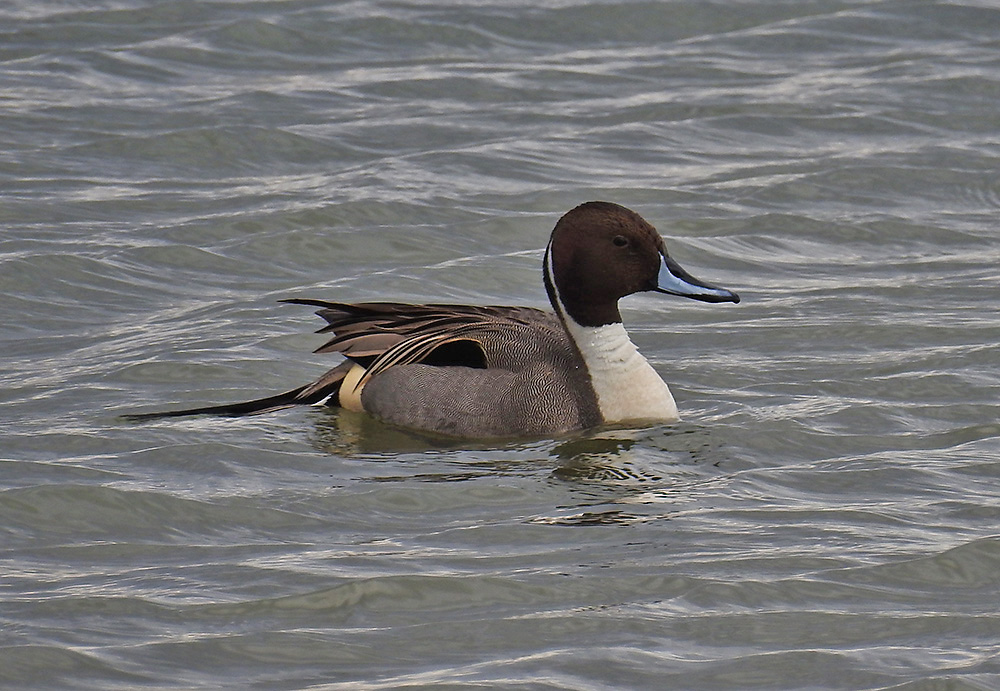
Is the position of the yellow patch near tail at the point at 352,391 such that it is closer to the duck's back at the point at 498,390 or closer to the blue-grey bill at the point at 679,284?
the duck's back at the point at 498,390

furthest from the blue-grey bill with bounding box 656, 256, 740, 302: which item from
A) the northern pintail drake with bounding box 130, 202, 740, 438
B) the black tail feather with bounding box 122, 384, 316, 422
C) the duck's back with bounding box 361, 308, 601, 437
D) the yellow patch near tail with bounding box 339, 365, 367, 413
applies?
the black tail feather with bounding box 122, 384, 316, 422

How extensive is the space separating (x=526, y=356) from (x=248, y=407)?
1.11m

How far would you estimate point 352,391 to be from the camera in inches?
303

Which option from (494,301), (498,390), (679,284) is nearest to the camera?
(498,390)

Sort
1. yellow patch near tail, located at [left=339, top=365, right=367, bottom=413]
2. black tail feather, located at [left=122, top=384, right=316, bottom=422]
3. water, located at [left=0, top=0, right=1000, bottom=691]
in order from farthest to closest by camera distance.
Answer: yellow patch near tail, located at [left=339, top=365, right=367, bottom=413] < black tail feather, located at [left=122, top=384, right=316, bottom=422] < water, located at [left=0, top=0, right=1000, bottom=691]

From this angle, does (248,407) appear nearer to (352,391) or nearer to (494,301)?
(352,391)

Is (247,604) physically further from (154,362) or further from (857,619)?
(154,362)

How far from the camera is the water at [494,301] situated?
5371 millimetres

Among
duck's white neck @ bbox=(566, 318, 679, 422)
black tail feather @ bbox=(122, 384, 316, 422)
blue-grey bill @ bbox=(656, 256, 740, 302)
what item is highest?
blue-grey bill @ bbox=(656, 256, 740, 302)

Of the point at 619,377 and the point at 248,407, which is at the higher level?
the point at 619,377

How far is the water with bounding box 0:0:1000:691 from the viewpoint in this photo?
5371 mm

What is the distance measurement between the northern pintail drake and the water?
17 centimetres

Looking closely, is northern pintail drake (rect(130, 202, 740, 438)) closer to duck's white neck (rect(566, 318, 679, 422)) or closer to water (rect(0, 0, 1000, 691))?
duck's white neck (rect(566, 318, 679, 422))

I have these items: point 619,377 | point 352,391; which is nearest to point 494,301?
point 352,391
